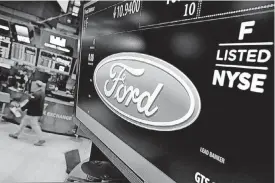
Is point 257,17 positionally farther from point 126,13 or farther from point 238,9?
point 126,13

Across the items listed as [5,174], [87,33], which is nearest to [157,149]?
[87,33]

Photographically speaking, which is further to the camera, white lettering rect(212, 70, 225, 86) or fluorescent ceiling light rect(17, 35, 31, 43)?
fluorescent ceiling light rect(17, 35, 31, 43)

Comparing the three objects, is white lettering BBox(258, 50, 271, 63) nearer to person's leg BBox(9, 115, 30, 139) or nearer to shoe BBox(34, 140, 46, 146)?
shoe BBox(34, 140, 46, 146)

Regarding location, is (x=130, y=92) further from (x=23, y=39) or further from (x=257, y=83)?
(x=23, y=39)

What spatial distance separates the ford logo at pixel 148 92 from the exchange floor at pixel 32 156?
11.0 ft

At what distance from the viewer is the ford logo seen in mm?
929

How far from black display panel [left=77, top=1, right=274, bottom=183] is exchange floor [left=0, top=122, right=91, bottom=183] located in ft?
12.4

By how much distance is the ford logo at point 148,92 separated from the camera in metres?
0.93

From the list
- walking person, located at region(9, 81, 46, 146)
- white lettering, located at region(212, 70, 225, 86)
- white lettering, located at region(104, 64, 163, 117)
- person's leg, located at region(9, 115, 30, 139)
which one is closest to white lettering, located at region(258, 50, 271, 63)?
white lettering, located at region(212, 70, 225, 86)

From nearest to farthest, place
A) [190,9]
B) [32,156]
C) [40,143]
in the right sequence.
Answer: [190,9] → [32,156] → [40,143]

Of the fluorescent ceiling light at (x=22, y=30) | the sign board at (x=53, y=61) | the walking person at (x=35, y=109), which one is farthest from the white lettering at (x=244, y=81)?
the fluorescent ceiling light at (x=22, y=30)

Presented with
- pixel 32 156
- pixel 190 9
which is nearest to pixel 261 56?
pixel 190 9

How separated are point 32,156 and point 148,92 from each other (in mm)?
4931

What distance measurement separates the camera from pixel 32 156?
17.7 ft
